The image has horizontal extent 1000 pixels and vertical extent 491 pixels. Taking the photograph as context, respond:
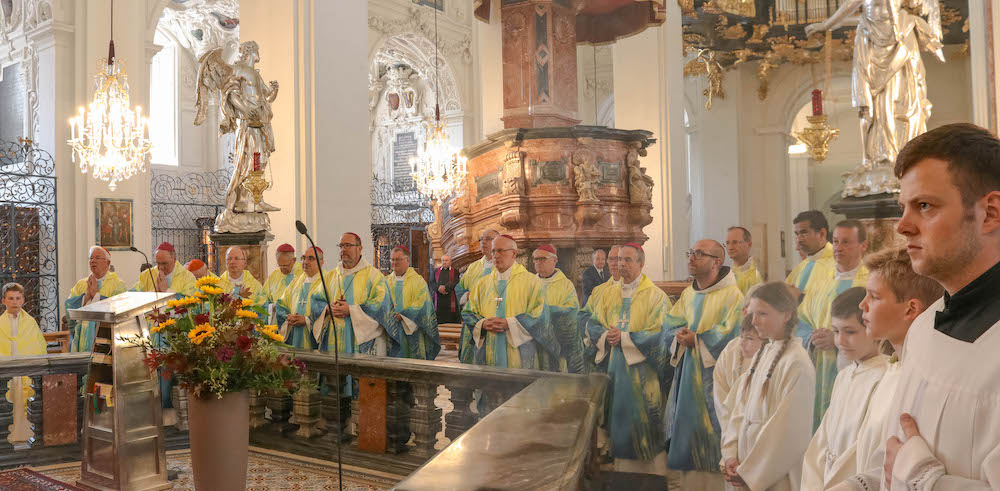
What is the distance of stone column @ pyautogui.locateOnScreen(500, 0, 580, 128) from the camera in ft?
32.7

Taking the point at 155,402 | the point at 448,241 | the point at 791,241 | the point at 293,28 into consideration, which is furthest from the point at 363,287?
the point at 791,241

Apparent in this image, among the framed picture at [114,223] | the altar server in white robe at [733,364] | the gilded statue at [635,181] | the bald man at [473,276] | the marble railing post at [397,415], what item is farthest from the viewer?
the framed picture at [114,223]

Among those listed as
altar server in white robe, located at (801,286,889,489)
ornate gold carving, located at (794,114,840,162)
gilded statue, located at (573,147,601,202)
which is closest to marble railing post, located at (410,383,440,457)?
altar server in white robe, located at (801,286,889,489)

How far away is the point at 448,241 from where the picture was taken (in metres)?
10.9

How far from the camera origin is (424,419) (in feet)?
16.0

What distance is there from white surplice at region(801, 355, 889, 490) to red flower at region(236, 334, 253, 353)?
2790 mm

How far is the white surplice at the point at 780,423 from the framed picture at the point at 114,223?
1115 centimetres

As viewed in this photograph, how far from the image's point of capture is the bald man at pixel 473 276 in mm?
6430

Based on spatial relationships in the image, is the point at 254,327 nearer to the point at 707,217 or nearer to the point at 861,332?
the point at 861,332

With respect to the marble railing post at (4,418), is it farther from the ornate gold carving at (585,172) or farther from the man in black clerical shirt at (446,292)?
the man in black clerical shirt at (446,292)

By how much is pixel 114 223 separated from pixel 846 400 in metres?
12.4

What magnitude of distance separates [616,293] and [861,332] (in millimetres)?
2936

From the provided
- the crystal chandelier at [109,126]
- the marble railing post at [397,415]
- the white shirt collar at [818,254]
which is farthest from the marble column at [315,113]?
the white shirt collar at [818,254]

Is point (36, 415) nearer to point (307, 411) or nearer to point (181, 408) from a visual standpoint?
point (181, 408)
